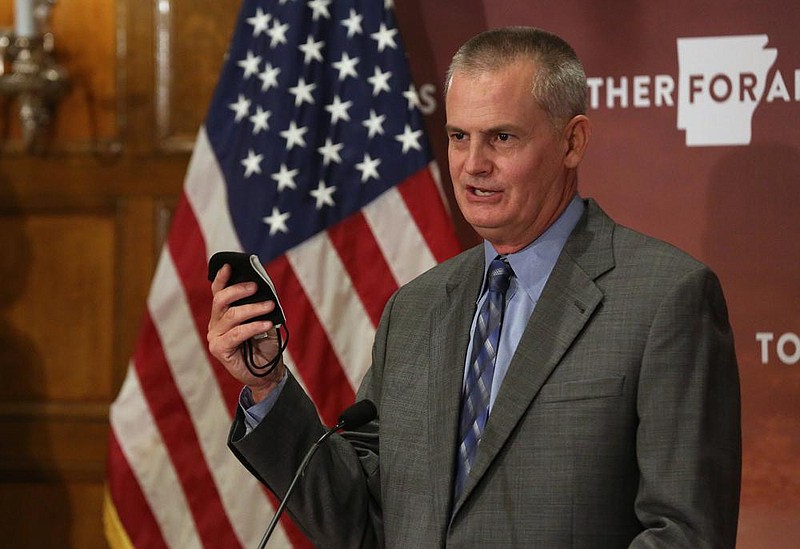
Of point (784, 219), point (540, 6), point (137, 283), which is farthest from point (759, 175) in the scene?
point (137, 283)

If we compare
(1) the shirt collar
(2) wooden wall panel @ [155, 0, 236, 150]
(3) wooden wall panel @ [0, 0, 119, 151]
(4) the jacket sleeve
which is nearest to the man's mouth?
(1) the shirt collar

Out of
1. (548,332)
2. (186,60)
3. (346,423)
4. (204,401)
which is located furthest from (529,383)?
(186,60)

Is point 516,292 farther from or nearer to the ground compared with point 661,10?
nearer to the ground

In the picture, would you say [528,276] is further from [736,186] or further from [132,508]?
[132,508]

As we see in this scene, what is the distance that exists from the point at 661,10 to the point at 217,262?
1841 mm

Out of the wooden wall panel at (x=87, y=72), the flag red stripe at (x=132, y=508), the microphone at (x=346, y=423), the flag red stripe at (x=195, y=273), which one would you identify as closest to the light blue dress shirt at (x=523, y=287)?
the microphone at (x=346, y=423)

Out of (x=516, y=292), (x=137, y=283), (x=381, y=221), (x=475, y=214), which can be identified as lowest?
(x=137, y=283)

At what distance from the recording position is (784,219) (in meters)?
2.90

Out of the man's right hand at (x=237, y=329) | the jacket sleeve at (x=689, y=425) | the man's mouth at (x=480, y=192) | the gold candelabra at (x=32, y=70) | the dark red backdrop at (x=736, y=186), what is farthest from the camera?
the gold candelabra at (x=32, y=70)

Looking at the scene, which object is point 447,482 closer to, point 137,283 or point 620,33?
point 620,33

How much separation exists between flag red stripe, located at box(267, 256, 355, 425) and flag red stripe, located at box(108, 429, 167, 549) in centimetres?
58

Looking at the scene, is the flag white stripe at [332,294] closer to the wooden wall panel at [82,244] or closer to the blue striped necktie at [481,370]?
the wooden wall panel at [82,244]

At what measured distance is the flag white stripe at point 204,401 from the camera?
10.2ft

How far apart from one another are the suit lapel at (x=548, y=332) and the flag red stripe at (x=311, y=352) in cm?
142
